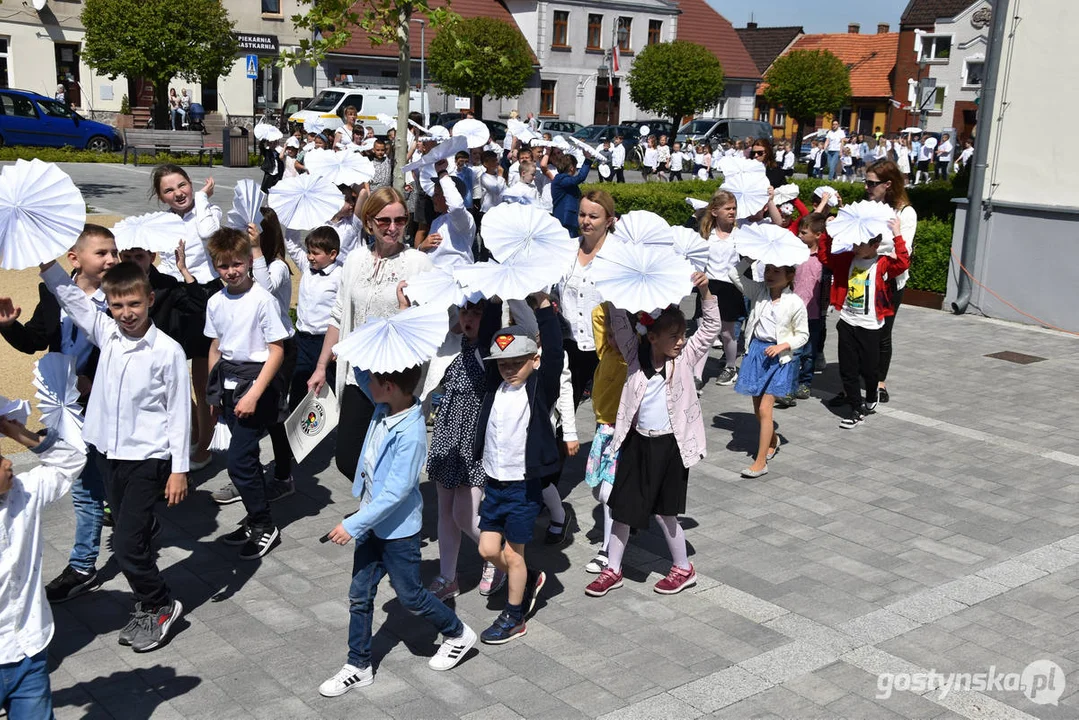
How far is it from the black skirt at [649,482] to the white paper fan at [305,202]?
2.56 m

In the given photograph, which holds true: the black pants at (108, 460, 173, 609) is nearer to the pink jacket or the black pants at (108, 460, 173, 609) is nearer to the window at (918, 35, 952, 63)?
the pink jacket

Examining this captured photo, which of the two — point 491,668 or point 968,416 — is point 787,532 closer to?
point 491,668

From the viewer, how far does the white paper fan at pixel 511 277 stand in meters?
4.89

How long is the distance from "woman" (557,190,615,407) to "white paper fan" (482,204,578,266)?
117 cm

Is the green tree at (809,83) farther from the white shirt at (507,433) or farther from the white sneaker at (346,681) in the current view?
the white sneaker at (346,681)

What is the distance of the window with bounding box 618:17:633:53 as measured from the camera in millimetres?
62594

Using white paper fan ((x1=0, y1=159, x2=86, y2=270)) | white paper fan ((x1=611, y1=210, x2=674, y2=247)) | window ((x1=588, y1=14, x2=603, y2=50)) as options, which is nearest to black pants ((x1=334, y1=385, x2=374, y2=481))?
white paper fan ((x1=611, y1=210, x2=674, y2=247))

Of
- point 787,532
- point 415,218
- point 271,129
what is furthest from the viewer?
point 271,129

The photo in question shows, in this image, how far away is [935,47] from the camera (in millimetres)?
65000

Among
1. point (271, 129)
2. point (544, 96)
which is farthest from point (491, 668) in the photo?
point (544, 96)

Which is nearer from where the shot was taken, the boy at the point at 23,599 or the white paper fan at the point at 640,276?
the boy at the point at 23,599

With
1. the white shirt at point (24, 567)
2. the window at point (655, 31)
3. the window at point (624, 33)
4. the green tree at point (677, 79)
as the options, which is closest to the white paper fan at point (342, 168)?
the white shirt at point (24, 567)

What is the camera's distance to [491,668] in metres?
5.05

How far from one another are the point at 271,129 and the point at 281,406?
478 inches
